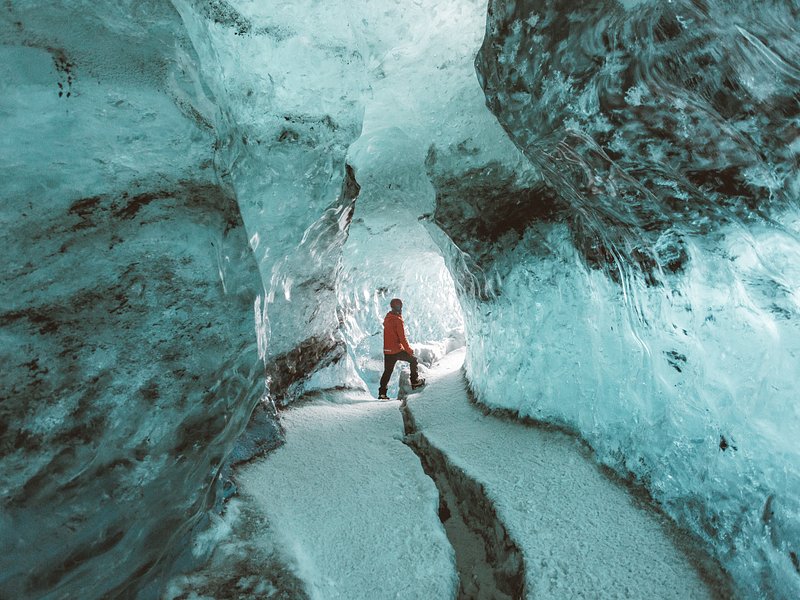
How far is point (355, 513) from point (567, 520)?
3.66ft

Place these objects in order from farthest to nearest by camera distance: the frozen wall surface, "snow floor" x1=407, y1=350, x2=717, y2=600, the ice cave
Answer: the frozen wall surface → "snow floor" x1=407, y1=350, x2=717, y2=600 → the ice cave

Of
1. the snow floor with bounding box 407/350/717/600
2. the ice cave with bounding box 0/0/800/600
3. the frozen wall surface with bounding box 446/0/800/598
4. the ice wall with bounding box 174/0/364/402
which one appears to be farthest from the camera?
the ice wall with bounding box 174/0/364/402

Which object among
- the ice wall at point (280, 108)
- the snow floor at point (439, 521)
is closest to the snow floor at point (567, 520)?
the snow floor at point (439, 521)

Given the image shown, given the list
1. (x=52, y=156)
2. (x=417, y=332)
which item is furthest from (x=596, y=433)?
(x=417, y=332)

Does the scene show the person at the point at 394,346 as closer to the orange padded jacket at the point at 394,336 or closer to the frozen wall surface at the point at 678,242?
the orange padded jacket at the point at 394,336

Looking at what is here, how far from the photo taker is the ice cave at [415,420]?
2.29 meters

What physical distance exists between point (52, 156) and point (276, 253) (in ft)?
8.55

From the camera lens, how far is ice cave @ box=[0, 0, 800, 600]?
2.29m

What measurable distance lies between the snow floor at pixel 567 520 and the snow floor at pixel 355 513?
351 millimetres

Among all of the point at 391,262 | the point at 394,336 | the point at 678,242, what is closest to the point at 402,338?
the point at 394,336

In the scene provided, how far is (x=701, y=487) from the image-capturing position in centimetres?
277

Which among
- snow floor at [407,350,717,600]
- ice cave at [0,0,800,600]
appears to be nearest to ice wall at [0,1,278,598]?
ice cave at [0,0,800,600]

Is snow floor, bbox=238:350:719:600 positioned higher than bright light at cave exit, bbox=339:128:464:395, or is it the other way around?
bright light at cave exit, bbox=339:128:464:395

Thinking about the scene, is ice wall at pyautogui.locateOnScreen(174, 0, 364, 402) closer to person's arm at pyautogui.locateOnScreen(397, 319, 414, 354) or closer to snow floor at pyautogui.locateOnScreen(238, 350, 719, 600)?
snow floor at pyautogui.locateOnScreen(238, 350, 719, 600)
